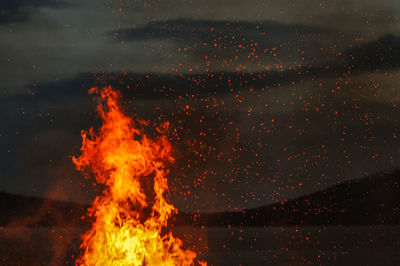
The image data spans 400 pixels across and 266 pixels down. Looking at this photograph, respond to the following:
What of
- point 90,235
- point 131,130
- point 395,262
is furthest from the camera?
point 395,262

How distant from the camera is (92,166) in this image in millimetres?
15000

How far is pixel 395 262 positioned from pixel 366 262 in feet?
14.2

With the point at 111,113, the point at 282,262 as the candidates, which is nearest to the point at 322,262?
the point at 282,262

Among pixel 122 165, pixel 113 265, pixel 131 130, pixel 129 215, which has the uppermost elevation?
pixel 131 130

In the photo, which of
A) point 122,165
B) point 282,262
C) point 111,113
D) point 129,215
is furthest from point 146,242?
point 282,262

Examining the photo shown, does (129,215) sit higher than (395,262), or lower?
lower

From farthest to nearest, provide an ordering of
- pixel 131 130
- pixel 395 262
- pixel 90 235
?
pixel 395 262
pixel 131 130
pixel 90 235

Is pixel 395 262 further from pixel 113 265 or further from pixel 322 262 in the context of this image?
pixel 113 265

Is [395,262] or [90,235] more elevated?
[395,262]

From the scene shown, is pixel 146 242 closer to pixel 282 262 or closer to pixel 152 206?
pixel 152 206

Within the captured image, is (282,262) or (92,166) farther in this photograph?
(282,262)

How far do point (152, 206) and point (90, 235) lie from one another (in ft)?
5.01

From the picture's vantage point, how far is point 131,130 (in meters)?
15.2

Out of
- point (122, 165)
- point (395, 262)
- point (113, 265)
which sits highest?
point (395, 262)
